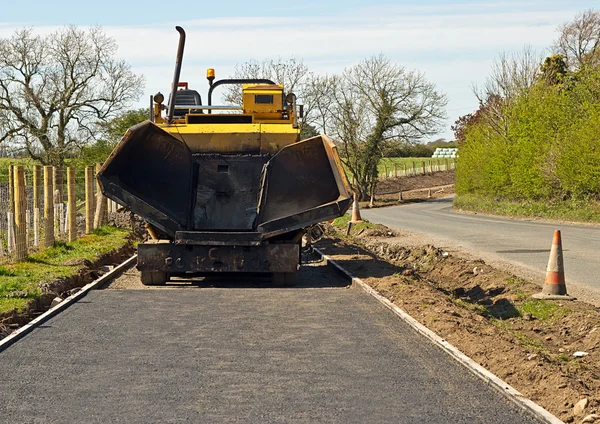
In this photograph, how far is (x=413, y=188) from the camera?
79.8 m

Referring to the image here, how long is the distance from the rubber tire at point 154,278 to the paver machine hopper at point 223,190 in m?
0.02

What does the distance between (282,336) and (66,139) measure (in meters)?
43.3

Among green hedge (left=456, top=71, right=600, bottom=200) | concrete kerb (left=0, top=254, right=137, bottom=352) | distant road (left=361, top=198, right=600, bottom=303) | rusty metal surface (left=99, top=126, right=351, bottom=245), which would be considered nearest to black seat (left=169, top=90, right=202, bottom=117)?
rusty metal surface (left=99, top=126, right=351, bottom=245)

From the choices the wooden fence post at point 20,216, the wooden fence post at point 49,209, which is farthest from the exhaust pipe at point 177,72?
the wooden fence post at point 49,209

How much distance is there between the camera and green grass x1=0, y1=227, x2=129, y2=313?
1174cm

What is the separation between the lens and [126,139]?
13773mm

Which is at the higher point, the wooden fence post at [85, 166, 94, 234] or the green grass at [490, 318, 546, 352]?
the wooden fence post at [85, 166, 94, 234]

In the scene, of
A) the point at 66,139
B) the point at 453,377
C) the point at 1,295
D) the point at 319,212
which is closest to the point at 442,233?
the point at 319,212

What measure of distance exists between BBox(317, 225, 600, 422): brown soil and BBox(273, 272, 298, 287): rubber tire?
115cm

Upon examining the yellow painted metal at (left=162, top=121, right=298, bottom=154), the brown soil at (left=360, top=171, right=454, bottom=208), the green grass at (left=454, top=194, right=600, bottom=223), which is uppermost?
the yellow painted metal at (left=162, top=121, right=298, bottom=154)

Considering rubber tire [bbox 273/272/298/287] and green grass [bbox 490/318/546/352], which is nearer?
green grass [bbox 490/318/546/352]

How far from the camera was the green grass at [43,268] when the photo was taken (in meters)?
11.7

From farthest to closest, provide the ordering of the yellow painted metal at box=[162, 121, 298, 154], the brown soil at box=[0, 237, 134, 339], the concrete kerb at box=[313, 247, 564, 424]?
1. the yellow painted metal at box=[162, 121, 298, 154]
2. the brown soil at box=[0, 237, 134, 339]
3. the concrete kerb at box=[313, 247, 564, 424]

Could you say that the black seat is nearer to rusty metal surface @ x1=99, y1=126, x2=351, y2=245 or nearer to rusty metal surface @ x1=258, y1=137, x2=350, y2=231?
rusty metal surface @ x1=99, y1=126, x2=351, y2=245
